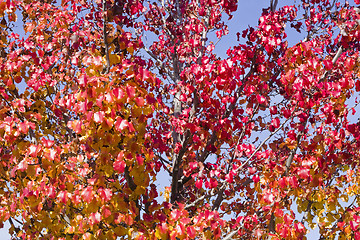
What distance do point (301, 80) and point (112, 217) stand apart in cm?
302

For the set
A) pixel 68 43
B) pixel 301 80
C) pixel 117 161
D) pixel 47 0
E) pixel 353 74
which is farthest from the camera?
pixel 47 0

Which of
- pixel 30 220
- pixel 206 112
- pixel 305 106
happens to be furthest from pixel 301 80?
pixel 30 220

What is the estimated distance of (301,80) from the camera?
4.68 meters

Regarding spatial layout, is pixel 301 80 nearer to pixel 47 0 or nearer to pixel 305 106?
pixel 305 106

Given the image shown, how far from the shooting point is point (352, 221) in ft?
16.3

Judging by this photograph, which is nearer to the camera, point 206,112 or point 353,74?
point 353,74

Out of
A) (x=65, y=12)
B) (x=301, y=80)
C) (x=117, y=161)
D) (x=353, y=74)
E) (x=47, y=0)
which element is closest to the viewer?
(x=117, y=161)

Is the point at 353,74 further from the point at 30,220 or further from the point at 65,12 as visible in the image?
the point at 30,220

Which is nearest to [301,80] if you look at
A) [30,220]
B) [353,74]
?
[353,74]

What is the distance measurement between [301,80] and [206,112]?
1807mm

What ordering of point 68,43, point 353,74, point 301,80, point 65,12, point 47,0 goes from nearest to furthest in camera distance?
point 301,80 → point 68,43 → point 353,74 → point 65,12 → point 47,0

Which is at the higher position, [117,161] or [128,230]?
[117,161]

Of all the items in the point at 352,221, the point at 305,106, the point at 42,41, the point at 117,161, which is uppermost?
the point at 42,41

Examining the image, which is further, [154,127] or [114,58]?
[154,127]
